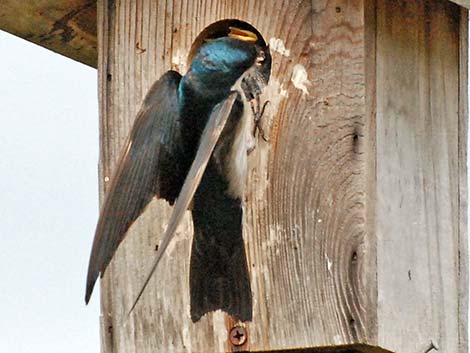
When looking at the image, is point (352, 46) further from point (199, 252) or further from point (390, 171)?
point (199, 252)

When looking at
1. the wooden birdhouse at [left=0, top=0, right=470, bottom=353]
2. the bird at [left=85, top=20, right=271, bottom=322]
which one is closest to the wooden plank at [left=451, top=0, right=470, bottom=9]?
the wooden birdhouse at [left=0, top=0, right=470, bottom=353]

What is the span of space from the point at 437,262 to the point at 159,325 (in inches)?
25.1

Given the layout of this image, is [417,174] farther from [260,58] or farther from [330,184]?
→ [260,58]

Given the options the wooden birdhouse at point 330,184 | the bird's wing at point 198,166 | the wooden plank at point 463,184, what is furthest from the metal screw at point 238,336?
the wooden plank at point 463,184

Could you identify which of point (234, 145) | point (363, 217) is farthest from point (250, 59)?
point (363, 217)

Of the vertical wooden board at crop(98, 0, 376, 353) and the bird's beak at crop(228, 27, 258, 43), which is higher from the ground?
the bird's beak at crop(228, 27, 258, 43)

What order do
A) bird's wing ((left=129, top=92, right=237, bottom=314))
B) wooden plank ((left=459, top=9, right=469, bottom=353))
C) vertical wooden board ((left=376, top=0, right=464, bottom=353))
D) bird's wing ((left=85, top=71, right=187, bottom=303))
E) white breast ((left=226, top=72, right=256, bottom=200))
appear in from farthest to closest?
wooden plank ((left=459, top=9, right=469, bottom=353))
white breast ((left=226, top=72, right=256, bottom=200))
vertical wooden board ((left=376, top=0, right=464, bottom=353))
bird's wing ((left=85, top=71, right=187, bottom=303))
bird's wing ((left=129, top=92, right=237, bottom=314))

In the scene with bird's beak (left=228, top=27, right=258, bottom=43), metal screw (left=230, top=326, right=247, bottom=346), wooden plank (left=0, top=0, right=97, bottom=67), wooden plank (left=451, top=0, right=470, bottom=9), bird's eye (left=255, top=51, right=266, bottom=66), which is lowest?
metal screw (left=230, top=326, right=247, bottom=346)

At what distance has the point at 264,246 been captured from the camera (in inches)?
166

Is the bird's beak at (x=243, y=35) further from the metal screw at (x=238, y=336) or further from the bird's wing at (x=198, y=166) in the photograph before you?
the metal screw at (x=238, y=336)

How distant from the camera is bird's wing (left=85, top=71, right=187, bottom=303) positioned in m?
4.01

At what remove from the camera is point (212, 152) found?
420 centimetres

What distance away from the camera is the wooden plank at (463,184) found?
4.36m

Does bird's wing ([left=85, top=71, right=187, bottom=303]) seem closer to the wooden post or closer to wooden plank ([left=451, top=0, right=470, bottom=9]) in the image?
the wooden post
